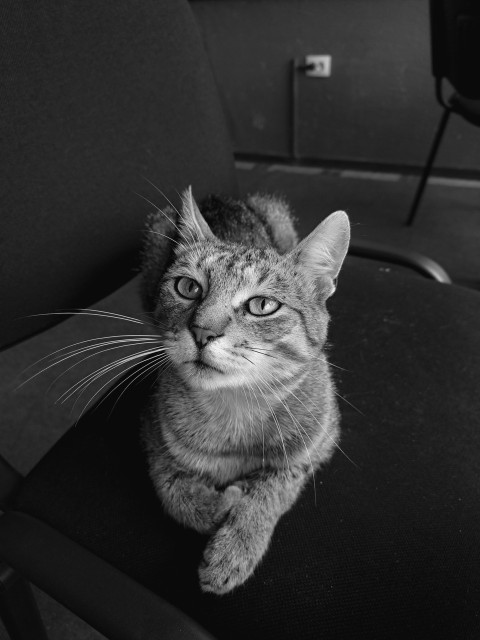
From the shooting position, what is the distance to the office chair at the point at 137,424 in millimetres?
595

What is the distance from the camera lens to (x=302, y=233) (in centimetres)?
179

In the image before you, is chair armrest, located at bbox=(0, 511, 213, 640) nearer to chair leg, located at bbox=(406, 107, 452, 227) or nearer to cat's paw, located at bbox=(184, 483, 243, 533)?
cat's paw, located at bbox=(184, 483, 243, 533)

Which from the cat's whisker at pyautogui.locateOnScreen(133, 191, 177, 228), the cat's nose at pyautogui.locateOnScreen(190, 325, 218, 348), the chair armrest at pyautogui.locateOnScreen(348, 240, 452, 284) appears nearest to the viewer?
the cat's nose at pyautogui.locateOnScreen(190, 325, 218, 348)

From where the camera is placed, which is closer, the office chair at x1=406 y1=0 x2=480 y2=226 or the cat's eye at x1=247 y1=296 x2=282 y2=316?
the cat's eye at x1=247 y1=296 x2=282 y2=316

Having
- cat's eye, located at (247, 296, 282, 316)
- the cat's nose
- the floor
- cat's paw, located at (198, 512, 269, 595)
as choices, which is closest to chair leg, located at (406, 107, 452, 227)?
the floor

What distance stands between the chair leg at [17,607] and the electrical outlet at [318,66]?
289 cm

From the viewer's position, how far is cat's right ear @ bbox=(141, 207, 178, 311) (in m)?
0.97

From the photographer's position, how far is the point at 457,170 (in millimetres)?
2861

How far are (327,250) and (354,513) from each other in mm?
374

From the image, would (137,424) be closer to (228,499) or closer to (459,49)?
(228,499)

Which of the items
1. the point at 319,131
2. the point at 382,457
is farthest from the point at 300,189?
the point at 382,457

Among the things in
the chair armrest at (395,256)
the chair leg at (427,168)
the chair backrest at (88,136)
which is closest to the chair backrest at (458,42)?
the chair leg at (427,168)

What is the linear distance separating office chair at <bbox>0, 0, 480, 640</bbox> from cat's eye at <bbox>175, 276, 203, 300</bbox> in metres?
0.17

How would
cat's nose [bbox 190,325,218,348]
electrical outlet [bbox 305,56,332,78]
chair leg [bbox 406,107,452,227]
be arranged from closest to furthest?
1. cat's nose [bbox 190,325,218,348]
2. chair leg [bbox 406,107,452,227]
3. electrical outlet [bbox 305,56,332,78]
